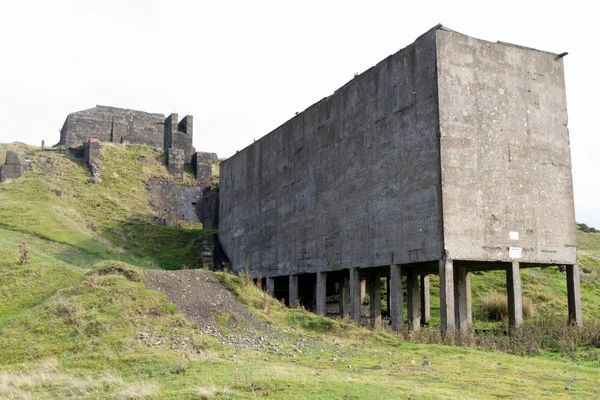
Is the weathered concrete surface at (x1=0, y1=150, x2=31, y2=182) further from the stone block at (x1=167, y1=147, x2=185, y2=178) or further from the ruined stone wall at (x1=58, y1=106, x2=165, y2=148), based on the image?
the stone block at (x1=167, y1=147, x2=185, y2=178)

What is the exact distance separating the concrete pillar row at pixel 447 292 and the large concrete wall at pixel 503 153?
517mm

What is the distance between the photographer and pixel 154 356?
14.3 meters

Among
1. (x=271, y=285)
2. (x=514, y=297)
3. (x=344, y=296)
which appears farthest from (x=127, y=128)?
(x=514, y=297)

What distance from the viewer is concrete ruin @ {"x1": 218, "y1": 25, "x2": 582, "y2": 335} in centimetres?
2034

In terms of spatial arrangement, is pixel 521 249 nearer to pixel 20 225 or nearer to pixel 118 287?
pixel 118 287

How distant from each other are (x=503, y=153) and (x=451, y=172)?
8.18 feet

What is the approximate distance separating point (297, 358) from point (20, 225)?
26.6m

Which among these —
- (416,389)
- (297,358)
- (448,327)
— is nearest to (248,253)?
(448,327)

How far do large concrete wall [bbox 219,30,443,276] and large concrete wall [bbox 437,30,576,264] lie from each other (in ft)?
2.23

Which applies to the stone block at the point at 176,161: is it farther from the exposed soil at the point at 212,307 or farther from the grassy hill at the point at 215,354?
the exposed soil at the point at 212,307

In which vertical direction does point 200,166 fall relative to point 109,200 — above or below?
above

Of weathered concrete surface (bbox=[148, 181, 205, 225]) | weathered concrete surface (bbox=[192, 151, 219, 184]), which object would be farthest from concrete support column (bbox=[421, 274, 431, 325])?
weathered concrete surface (bbox=[192, 151, 219, 184])

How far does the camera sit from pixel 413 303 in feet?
84.3

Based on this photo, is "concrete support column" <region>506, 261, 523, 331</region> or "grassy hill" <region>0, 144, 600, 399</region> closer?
"grassy hill" <region>0, 144, 600, 399</region>
